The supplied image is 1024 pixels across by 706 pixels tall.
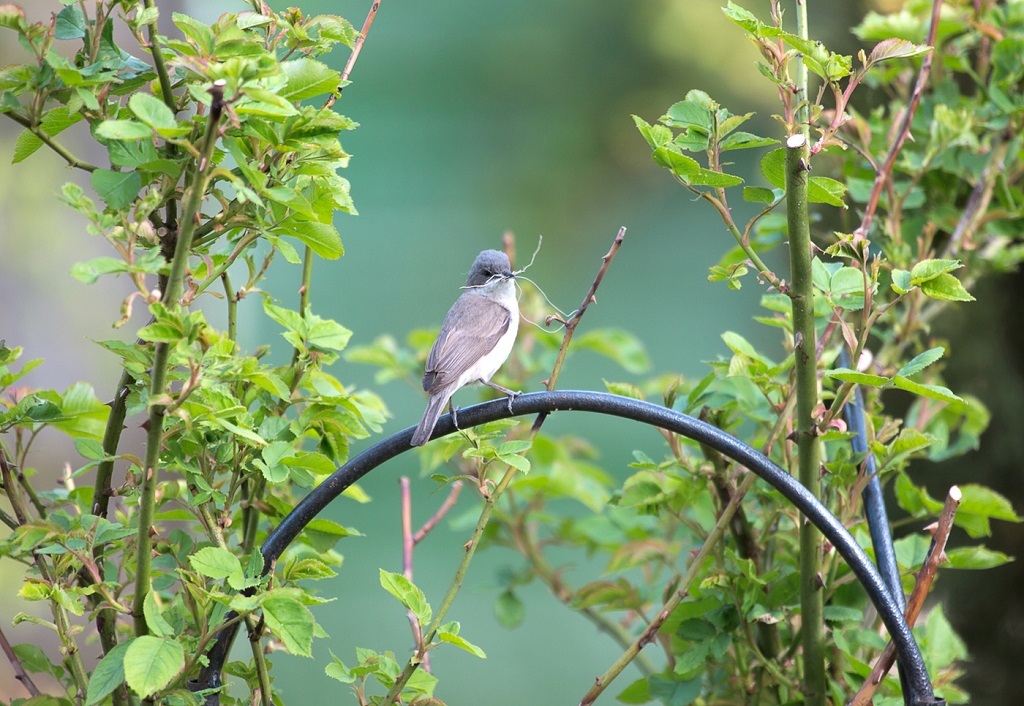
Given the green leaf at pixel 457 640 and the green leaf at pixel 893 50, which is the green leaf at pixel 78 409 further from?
the green leaf at pixel 893 50

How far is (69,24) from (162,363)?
0.44 meters

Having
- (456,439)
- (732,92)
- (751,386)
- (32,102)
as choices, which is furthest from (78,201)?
(732,92)

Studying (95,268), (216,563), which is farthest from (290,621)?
(95,268)

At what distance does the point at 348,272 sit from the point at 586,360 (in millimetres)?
996

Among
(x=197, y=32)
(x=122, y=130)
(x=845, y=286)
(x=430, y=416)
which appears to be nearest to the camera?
(x=122, y=130)

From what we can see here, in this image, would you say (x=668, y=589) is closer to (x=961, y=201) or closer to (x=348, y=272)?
(x=961, y=201)

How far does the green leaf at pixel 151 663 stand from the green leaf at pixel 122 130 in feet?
1.67

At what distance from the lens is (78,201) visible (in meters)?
1.00

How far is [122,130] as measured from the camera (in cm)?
86

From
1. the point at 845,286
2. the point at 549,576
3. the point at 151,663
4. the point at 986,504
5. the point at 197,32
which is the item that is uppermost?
the point at 197,32

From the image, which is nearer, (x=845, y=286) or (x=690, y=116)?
(x=690, y=116)

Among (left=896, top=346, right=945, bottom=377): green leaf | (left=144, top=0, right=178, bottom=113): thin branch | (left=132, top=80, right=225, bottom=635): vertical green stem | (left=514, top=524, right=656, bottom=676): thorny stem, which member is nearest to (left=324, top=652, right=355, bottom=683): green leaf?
(left=132, top=80, right=225, bottom=635): vertical green stem

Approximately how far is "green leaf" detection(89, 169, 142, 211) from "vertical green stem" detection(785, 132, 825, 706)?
2.54ft

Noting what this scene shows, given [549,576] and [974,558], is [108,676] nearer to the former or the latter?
[974,558]
